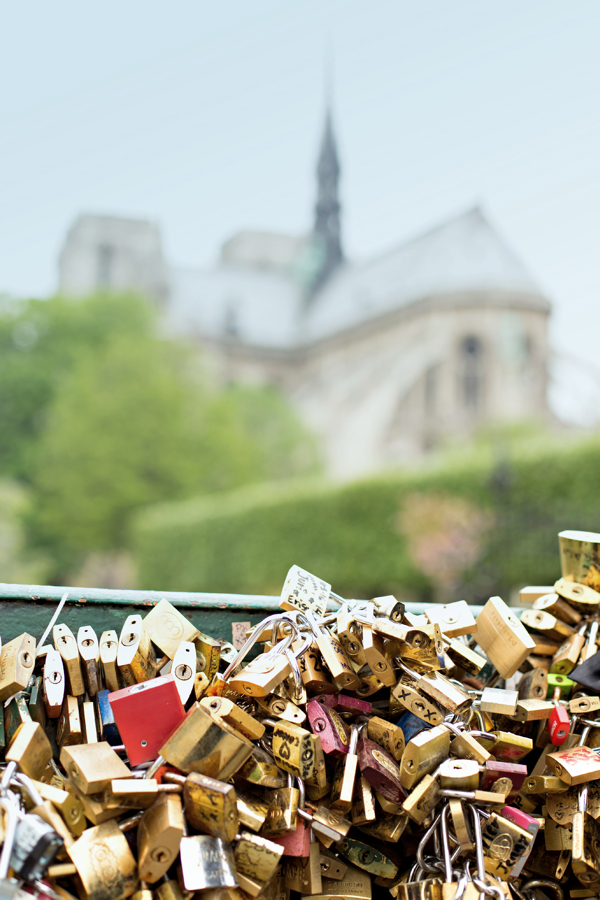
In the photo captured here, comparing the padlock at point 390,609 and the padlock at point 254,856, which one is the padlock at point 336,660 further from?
the padlock at point 254,856

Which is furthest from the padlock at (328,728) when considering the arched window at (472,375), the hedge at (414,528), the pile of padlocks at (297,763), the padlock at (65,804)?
the arched window at (472,375)

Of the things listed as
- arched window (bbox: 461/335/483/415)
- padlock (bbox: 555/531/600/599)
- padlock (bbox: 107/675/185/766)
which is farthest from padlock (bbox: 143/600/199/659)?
arched window (bbox: 461/335/483/415)

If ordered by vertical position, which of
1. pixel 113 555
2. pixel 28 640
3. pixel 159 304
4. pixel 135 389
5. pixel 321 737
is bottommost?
pixel 113 555

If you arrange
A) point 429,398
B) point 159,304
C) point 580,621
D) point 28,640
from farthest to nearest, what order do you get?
1. point 159,304
2. point 429,398
3. point 580,621
4. point 28,640

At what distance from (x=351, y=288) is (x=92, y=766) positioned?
5595 cm

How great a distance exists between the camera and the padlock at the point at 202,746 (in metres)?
0.94

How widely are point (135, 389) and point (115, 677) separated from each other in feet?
96.1

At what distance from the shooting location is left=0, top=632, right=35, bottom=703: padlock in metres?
0.97

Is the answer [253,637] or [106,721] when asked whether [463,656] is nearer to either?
[253,637]

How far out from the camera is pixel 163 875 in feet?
3.01

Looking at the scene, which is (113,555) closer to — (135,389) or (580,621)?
(135,389)

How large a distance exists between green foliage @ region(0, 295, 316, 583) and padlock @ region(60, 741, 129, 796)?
28.0 meters

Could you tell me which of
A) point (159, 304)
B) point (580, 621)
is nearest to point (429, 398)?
point (159, 304)

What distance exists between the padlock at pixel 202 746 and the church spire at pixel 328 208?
6234 centimetres
